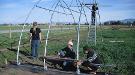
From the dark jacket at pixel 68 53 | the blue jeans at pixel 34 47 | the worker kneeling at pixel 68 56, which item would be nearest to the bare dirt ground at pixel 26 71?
the worker kneeling at pixel 68 56

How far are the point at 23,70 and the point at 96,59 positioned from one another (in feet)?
11.1

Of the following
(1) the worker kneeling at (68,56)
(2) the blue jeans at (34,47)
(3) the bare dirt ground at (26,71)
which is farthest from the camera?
(2) the blue jeans at (34,47)

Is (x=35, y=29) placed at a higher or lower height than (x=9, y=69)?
higher

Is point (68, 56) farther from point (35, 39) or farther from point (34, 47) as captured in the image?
point (35, 39)

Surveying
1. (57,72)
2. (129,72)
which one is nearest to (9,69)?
(57,72)

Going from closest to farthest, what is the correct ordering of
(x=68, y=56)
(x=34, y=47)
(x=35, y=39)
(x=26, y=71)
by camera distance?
(x=26, y=71)
(x=68, y=56)
(x=34, y=47)
(x=35, y=39)

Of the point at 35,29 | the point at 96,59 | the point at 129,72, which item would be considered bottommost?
the point at 129,72

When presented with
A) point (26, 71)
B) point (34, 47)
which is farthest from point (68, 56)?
point (34, 47)

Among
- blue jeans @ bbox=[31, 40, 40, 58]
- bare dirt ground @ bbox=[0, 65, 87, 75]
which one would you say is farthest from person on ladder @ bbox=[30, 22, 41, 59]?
bare dirt ground @ bbox=[0, 65, 87, 75]

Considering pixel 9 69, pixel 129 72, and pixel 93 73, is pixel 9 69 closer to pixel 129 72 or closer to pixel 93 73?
pixel 93 73

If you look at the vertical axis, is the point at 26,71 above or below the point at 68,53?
below

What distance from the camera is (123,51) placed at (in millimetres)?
17125

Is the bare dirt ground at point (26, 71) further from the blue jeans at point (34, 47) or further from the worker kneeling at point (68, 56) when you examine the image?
the blue jeans at point (34, 47)

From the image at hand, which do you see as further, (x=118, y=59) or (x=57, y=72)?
(x=118, y=59)
